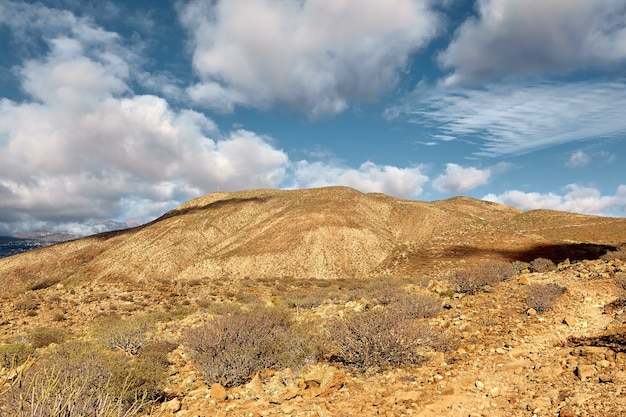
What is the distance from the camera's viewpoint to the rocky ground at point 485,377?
18.8 feet

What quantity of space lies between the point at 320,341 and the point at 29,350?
11959 millimetres

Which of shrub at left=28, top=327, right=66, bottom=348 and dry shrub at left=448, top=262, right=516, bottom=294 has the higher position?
dry shrub at left=448, top=262, right=516, bottom=294

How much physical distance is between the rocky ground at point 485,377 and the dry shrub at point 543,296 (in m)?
0.18

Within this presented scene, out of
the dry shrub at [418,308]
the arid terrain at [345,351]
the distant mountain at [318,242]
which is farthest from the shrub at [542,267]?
the distant mountain at [318,242]

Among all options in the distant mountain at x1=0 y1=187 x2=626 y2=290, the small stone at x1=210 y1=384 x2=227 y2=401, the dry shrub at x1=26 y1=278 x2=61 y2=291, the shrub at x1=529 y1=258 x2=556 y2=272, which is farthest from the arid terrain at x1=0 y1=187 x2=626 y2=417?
the dry shrub at x1=26 y1=278 x2=61 y2=291

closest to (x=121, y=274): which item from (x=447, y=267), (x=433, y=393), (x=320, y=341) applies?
(x=447, y=267)

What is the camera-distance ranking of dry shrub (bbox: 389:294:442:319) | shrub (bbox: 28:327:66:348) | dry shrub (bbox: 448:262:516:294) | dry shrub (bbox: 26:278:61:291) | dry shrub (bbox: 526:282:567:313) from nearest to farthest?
dry shrub (bbox: 526:282:567:313) → dry shrub (bbox: 389:294:442:319) → shrub (bbox: 28:327:66:348) → dry shrub (bbox: 448:262:516:294) → dry shrub (bbox: 26:278:61:291)

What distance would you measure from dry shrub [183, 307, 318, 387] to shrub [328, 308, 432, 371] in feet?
4.00

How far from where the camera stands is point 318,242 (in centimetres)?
5550

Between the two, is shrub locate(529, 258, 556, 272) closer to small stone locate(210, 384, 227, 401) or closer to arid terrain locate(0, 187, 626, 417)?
arid terrain locate(0, 187, 626, 417)

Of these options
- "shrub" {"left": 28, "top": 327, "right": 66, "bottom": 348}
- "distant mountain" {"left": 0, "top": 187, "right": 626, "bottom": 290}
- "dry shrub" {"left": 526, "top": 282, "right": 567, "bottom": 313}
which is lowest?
"shrub" {"left": 28, "top": 327, "right": 66, "bottom": 348}

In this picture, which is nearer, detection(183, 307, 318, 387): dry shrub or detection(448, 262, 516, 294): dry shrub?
detection(183, 307, 318, 387): dry shrub

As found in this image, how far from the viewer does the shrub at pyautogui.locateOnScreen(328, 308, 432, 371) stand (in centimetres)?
811

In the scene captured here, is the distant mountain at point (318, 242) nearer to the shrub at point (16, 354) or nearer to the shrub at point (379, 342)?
the shrub at point (379, 342)
